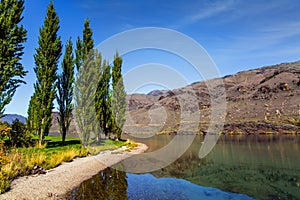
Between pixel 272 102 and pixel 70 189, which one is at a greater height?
pixel 272 102

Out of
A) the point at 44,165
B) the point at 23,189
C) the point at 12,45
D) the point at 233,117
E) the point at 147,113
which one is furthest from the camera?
the point at 147,113

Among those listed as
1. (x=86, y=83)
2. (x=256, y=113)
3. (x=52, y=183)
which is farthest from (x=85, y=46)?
(x=256, y=113)

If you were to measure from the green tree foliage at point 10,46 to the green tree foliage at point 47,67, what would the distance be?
2.76 meters

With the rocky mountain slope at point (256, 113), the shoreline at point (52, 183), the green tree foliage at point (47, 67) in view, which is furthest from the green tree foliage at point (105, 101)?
the rocky mountain slope at point (256, 113)

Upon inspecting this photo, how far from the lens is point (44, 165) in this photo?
544 inches

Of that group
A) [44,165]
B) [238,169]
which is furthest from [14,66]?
[238,169]

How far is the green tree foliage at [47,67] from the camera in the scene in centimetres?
2234

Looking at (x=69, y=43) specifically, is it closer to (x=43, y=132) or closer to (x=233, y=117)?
(x=43, y=132)

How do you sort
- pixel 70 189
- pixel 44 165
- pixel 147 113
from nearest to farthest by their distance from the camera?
pixel 70 189
pixel 44 165
pixel 147 113

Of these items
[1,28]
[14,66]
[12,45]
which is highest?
[1,28]

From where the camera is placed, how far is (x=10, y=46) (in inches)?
758

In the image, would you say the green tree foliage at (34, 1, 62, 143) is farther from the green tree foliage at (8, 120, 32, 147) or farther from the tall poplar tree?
the tall poplar tree

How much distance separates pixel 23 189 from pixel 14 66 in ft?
46.8

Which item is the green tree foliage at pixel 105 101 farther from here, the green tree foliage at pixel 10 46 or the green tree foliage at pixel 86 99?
the green tree foliage at pixel 10 46
